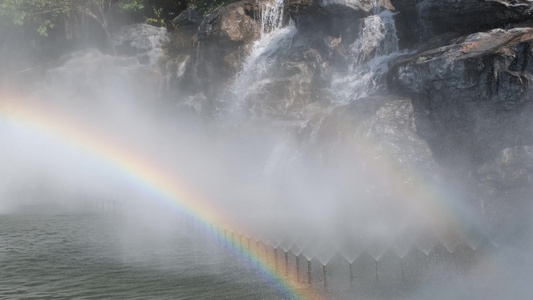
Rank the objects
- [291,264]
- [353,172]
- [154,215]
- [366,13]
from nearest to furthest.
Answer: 1. [291,264]
2. [353,172]
3. [154,215]
4. [366,13]

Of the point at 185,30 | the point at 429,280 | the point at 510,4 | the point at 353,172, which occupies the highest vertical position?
the point at 185,30

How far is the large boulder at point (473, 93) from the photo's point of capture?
70.9 feet

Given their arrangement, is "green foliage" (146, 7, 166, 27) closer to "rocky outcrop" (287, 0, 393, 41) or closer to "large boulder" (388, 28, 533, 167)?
"rocky outcrop" (287, 0, 393, 41)

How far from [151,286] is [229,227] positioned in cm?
734

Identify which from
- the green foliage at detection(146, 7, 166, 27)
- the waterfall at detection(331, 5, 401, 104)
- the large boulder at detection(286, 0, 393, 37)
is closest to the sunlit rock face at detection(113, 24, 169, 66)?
the green foliage at detection(146, 7, 166, 27)

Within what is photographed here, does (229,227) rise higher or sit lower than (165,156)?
lower

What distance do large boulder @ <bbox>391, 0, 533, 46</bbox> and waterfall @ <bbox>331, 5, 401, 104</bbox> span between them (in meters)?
0.88

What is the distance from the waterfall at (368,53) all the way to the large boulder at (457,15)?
885mm

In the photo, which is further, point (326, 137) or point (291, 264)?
point (326, 137)

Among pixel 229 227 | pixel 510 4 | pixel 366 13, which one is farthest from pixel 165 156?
pixel 510 4

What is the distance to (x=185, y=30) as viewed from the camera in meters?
46.4

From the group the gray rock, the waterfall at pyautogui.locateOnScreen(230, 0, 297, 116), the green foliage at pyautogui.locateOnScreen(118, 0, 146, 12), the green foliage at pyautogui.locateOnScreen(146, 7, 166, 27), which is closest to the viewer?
the waterfall at pyautogui.locateOnScreen(230, 0, 297, 116)

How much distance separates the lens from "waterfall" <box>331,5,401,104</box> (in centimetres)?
3017

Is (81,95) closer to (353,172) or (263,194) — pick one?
(263,194)
